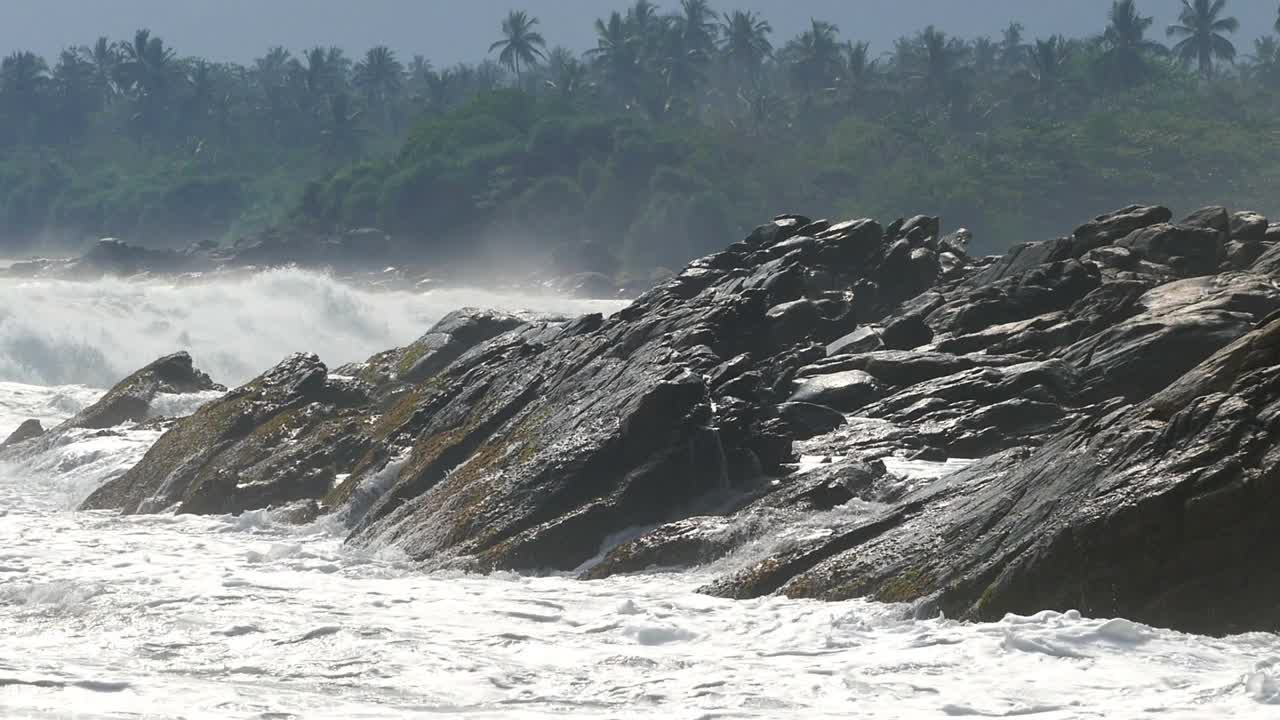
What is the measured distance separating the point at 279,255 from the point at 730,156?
151ft

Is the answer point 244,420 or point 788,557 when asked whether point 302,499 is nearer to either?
point 244,420

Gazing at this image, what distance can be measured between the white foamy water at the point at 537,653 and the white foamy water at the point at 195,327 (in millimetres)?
46677

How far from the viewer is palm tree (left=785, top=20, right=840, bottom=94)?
18050cm

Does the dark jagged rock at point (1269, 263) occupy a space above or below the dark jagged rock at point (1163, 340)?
above

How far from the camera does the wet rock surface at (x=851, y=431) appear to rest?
48.3ft

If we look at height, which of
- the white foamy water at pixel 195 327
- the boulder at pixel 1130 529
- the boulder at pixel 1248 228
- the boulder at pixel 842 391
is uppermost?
the white foamy water at pixel 195 327

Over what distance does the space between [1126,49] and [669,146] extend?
56871 mm

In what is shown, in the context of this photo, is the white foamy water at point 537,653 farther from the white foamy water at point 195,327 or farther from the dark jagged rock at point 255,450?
the white foamy water at point 195,327

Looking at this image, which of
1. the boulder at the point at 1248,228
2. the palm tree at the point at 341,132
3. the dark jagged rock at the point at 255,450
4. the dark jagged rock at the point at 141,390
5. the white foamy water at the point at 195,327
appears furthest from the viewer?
the palm tree at the point at 341,132

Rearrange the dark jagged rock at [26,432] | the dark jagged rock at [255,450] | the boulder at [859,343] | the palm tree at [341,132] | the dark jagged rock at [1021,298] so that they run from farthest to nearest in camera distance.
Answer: the palm tree at [341,132] → the dark jagged rock at [26,432] → the dark jagged rock at [1021,298] → the boulder at [859,343] → the dark jagged rock at [255,450]

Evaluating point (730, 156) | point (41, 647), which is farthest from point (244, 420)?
point (730, 156)

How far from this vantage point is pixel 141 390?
40.2m

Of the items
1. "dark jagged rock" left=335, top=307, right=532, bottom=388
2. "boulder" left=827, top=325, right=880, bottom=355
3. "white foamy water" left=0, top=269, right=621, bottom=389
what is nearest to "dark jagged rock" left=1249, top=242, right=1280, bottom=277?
"boulder" left=827, top=325, right=880, bottom=355

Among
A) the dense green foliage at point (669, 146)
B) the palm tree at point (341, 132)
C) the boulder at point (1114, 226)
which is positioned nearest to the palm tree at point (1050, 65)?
the dense green foliage at point (669, 146)
